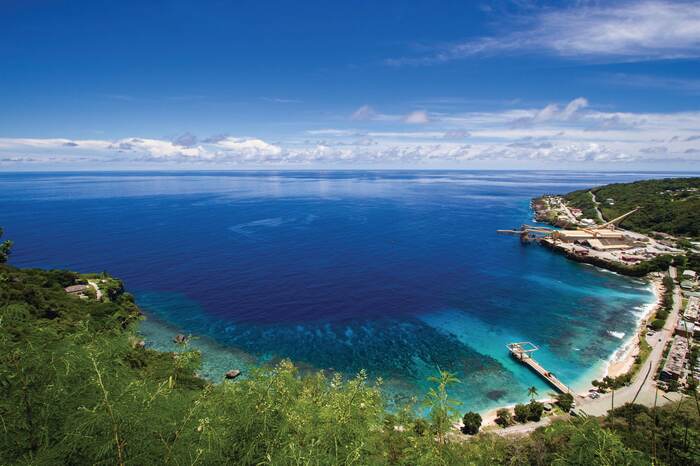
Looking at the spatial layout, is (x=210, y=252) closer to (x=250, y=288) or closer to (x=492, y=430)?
(x=250, y=288)

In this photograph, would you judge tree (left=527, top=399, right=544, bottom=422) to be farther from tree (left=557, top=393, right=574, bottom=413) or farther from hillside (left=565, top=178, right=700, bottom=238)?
hillside (left=565, top=178, right=700, bottom=238)

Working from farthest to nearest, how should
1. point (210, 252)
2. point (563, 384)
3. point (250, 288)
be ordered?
point (210, 252)
point (250, 288)
point (563, 384)

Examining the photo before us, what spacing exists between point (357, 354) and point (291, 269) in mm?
30075

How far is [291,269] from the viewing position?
6469cm

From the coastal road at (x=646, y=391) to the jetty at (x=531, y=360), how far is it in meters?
2.53

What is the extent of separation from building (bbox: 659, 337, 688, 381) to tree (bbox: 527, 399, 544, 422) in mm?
12936

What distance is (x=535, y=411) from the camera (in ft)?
91.1

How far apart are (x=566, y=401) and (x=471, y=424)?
9.45 m

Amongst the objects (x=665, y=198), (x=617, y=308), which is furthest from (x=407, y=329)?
(x=665, y=198)

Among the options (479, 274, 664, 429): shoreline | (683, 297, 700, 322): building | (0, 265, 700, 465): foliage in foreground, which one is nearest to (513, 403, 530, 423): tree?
(479, 274, 664, 429): shoreline

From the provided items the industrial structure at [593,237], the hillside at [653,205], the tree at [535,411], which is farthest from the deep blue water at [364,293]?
the hillside at [653,205]

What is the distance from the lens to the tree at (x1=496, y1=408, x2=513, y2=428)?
1070 inches

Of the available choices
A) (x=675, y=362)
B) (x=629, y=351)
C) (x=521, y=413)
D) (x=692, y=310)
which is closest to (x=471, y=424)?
(x=521, y=413)

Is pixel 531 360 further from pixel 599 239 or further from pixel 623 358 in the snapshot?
pixel 599 239
